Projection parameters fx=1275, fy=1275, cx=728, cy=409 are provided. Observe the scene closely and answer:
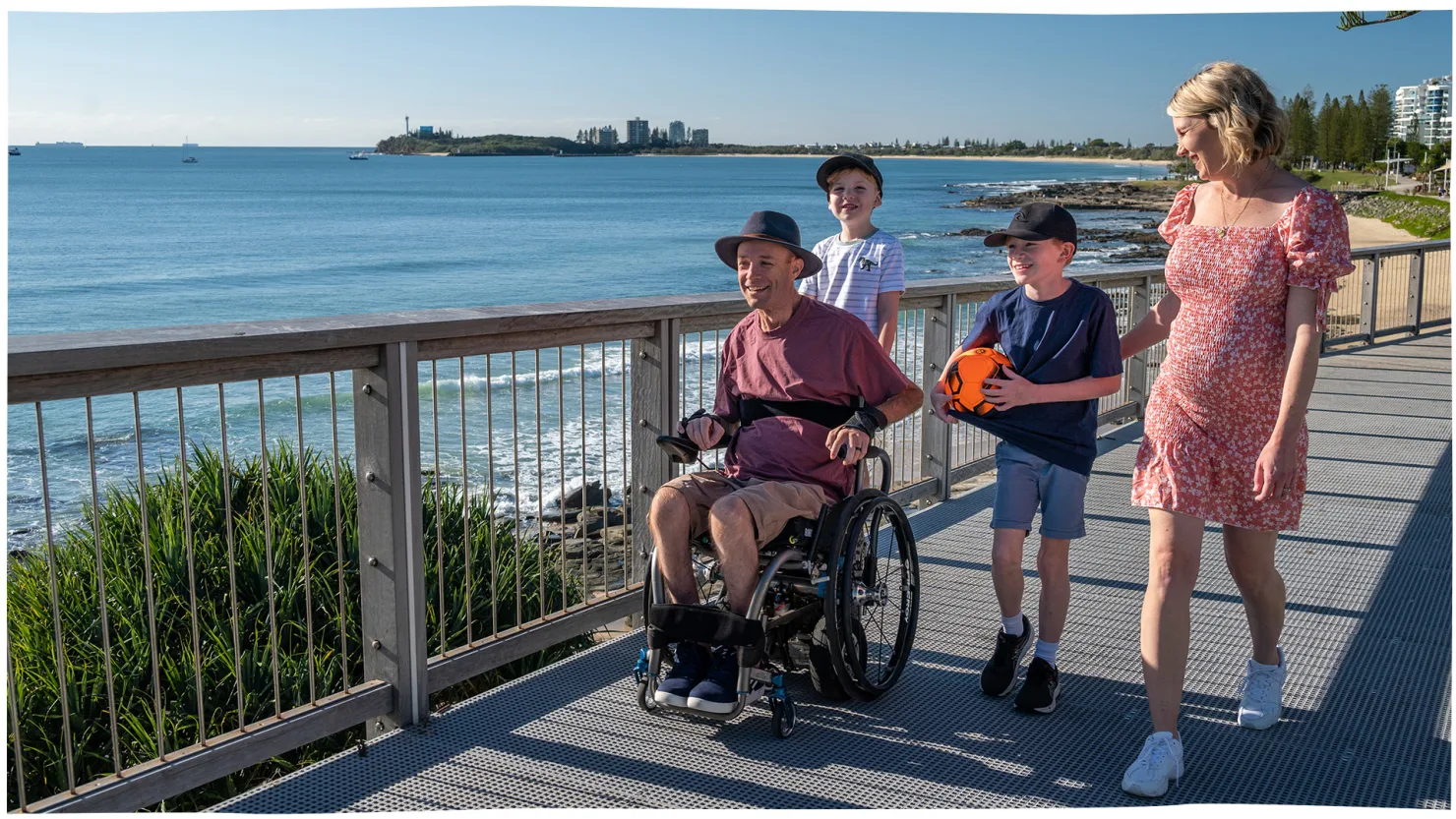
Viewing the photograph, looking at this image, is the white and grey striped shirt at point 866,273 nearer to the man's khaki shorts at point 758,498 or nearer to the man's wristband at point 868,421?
the man's wristband at point 868,421

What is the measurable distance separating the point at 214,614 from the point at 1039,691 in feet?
8.50

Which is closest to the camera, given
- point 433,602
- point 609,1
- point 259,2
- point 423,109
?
point 259,2

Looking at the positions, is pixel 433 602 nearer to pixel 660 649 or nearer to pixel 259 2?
pixel 660 649

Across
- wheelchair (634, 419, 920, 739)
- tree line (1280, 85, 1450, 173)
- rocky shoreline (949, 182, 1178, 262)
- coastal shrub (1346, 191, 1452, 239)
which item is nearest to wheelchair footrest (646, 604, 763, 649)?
wheelchair (634, 419, 920, 739)

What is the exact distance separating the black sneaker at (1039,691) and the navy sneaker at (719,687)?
2.65 ft

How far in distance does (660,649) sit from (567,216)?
65947 millimetres

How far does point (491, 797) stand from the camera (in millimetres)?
2770

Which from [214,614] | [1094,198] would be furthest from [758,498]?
[1094,198]

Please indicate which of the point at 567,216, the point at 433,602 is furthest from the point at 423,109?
the point at 433,602

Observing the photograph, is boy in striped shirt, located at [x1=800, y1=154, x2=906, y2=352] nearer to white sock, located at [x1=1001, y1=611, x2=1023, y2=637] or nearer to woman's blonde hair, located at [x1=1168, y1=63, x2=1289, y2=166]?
white sock, located at [x1=1001, y1=611, x2=1023, y2=637]

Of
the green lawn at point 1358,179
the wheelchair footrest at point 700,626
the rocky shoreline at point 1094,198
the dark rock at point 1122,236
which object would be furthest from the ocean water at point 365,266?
the green lawn at point 1358,179

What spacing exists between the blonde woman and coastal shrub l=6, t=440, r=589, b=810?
1.64 m

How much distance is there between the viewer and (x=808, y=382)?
3.27 meters

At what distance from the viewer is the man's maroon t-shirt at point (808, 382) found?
3270 mm
